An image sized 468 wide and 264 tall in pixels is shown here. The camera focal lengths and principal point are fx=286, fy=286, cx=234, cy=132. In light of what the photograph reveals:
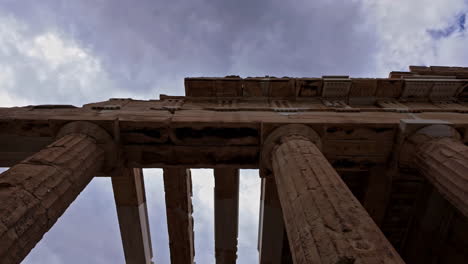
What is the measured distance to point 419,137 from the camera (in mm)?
6527

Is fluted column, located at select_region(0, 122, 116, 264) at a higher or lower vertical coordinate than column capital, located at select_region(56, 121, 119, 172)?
lower

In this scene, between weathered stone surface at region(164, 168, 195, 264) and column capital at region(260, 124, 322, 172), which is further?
weathered stone surface at region(164, 168, 195, 264)

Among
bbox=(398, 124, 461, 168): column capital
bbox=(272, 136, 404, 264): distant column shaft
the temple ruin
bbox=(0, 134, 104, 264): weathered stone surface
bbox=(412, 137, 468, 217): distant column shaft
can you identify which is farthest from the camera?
bbox=(398, 124, 461, 168): column capital

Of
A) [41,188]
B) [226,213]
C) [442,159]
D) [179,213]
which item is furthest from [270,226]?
[41,188]

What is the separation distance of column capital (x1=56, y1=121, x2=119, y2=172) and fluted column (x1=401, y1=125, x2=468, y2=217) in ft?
22.5

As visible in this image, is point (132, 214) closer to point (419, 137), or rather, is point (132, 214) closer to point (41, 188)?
point (41, 188)

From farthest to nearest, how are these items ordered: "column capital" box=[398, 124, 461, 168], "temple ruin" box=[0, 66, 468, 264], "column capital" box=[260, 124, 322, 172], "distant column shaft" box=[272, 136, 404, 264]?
"column capital" box=[260, 124, 322, 172] → "column capital" box=[398, 124, 461, 168] → "temple ruin" box=[0, 66, 468, 264] → "distant column shaft" box=[272, 136, 404, 264]

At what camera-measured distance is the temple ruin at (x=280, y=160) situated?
3.89 meters

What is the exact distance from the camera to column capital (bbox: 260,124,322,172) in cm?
670

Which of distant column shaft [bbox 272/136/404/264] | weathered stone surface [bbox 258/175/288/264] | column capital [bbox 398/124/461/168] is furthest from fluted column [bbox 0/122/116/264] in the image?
column capital [bbox 398/124/461/168]

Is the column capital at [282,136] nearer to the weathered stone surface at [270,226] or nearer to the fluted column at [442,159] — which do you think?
the fluted column at [442,159]

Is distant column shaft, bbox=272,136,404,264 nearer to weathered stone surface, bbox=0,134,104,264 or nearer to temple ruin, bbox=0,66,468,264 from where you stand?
temple ruin, bbox=0,66,468,264

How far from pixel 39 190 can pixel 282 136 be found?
4.79 m

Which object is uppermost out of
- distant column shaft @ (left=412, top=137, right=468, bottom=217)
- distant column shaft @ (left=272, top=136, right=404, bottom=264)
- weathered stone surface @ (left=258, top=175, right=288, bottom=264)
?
weathered stone surface @ (left=258, top=175, right=288, bottom=264)
